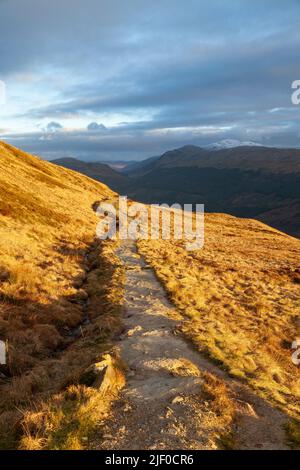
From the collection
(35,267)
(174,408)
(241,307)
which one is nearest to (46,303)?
(35,267)

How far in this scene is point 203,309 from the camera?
71.6 feet

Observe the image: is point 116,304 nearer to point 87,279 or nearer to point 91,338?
point 91,338

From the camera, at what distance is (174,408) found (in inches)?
413

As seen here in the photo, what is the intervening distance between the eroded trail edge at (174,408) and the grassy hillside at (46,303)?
142 centimetres

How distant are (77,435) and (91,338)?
7.63m

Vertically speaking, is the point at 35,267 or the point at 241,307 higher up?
the point at 35,267

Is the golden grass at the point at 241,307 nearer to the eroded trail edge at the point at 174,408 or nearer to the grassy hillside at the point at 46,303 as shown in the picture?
the eroded trail edge at the point at 174,408

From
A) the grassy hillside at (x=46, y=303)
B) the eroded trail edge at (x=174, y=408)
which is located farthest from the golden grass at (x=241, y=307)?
the grassy hillside at (x=46, y=303)

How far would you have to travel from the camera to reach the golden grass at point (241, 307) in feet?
48.7

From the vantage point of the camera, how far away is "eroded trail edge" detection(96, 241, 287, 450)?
919 cm

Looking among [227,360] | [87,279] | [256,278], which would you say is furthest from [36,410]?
[256,278]

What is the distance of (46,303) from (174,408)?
1133 cm

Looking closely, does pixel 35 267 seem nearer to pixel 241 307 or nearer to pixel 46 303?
pixel 46 303

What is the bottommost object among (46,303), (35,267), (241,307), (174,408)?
(241,307)
